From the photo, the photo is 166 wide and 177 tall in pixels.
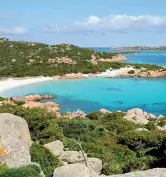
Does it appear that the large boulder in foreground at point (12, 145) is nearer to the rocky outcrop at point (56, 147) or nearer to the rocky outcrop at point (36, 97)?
the rocky outcrop at point (56, 147)

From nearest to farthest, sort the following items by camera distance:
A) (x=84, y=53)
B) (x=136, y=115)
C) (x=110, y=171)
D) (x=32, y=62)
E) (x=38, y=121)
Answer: (x=110, y=171) → (x=38, y=121) → (x=136, y=115) → (x=32, y=62) → (x=84, y=53)

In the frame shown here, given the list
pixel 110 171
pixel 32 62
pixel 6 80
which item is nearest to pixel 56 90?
pixel 6 80

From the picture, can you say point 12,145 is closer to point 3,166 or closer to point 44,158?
point 3,166

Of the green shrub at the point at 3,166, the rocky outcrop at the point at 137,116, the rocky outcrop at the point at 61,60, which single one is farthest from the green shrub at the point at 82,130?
the rocky outcrop at the point at 61,60

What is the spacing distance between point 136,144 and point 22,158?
8591 mm

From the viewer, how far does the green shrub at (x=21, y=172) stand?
11156 mm

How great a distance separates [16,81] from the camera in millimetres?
66938

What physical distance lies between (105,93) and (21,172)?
4948 centimetres

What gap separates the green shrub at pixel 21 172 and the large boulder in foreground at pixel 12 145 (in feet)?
2.62

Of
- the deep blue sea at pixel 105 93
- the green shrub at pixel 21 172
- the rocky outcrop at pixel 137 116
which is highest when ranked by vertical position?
the green shrub at pixel 21 172

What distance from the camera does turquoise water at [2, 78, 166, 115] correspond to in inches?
1977

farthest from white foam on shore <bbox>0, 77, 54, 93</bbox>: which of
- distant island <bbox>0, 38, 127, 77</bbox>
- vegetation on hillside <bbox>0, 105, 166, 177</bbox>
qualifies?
→ vegetation on hillside <bbox>0, 105, 166, 177</bbox>

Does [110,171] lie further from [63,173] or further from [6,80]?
[6,80]

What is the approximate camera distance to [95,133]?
23.3 metres
